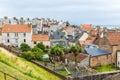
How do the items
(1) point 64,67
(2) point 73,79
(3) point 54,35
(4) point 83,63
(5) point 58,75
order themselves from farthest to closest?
(3) point 54,35 → (4) point 83,63 → (1) point 64,67 → (5) point 58,75 → (2) point 73,79

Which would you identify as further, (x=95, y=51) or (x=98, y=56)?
(x=95, y=51)

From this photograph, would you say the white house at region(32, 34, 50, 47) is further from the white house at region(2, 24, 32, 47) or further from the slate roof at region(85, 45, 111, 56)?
the slate roof at region(85, 45, 111, 56)

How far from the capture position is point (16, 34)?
3253 inches

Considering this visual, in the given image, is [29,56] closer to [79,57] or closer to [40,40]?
[79,57]

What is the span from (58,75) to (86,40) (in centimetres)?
4487

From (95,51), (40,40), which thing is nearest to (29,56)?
(95,51)

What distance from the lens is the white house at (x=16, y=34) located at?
8219 cm

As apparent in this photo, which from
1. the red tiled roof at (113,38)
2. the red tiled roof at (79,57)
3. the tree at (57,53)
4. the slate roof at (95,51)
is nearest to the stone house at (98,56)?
the slate roof at (95,51)

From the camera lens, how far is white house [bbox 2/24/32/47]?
270 feet

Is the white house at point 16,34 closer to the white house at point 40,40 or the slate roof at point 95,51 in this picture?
the white house at point 40,40

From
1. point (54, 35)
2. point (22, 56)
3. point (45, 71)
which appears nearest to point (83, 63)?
point (22, 56)

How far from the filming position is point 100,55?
59719mm

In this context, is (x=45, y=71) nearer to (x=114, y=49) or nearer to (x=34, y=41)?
(x=114, y=49)

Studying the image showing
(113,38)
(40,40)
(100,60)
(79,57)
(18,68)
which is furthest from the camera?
(40,40)
